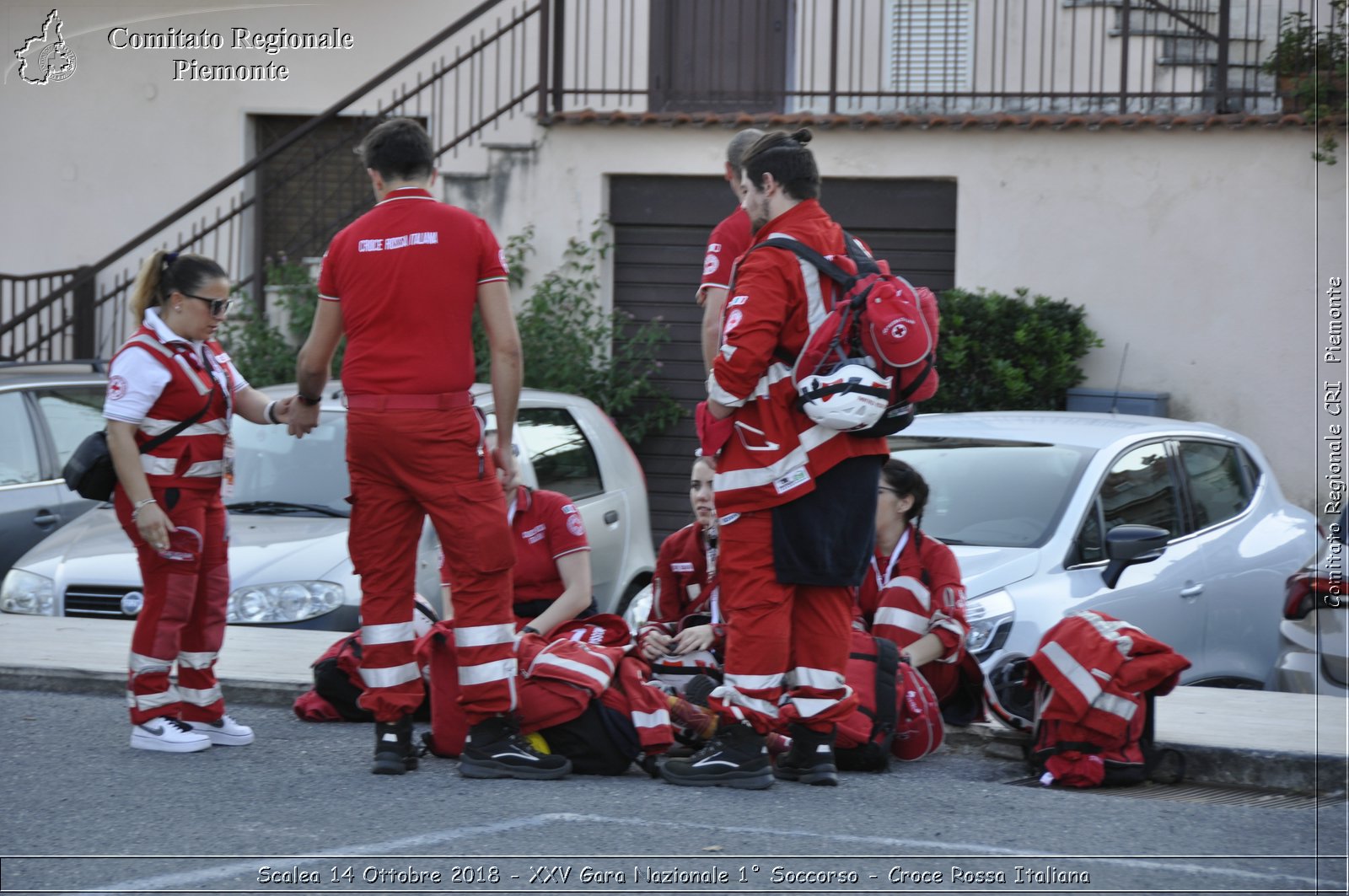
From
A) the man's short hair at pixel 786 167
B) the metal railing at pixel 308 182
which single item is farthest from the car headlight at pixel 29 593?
the metal railing at pixel 308 182

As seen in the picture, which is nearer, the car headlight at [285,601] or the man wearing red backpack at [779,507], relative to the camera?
the man wearing red backpack at [779,507]

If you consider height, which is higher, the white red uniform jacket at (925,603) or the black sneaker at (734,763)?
the white red uniform jacket at (925,603)

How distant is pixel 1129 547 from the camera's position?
6.28m

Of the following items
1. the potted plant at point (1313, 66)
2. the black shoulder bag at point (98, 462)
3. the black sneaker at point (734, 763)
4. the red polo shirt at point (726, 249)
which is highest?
the potted plant at point (1313, 66)

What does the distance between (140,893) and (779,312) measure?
2355 mm

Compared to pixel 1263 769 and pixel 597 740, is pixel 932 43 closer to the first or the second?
pixel 1263 769

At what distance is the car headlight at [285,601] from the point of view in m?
6.82

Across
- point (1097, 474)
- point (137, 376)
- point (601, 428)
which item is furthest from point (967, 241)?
point (137, 376)

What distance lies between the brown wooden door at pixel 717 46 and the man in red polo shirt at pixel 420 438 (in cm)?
840

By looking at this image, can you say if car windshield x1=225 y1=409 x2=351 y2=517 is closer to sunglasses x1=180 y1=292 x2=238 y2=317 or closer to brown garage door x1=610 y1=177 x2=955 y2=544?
sunglasses x1=180 y1=292 x2=238 y2=317

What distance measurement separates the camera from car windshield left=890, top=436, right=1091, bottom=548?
6.62m

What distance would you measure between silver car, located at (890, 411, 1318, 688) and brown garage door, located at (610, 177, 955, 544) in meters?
4.80

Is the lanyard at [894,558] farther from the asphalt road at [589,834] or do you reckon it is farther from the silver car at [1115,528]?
the asphalt road at [589,834]

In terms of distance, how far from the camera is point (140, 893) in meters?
3.81
